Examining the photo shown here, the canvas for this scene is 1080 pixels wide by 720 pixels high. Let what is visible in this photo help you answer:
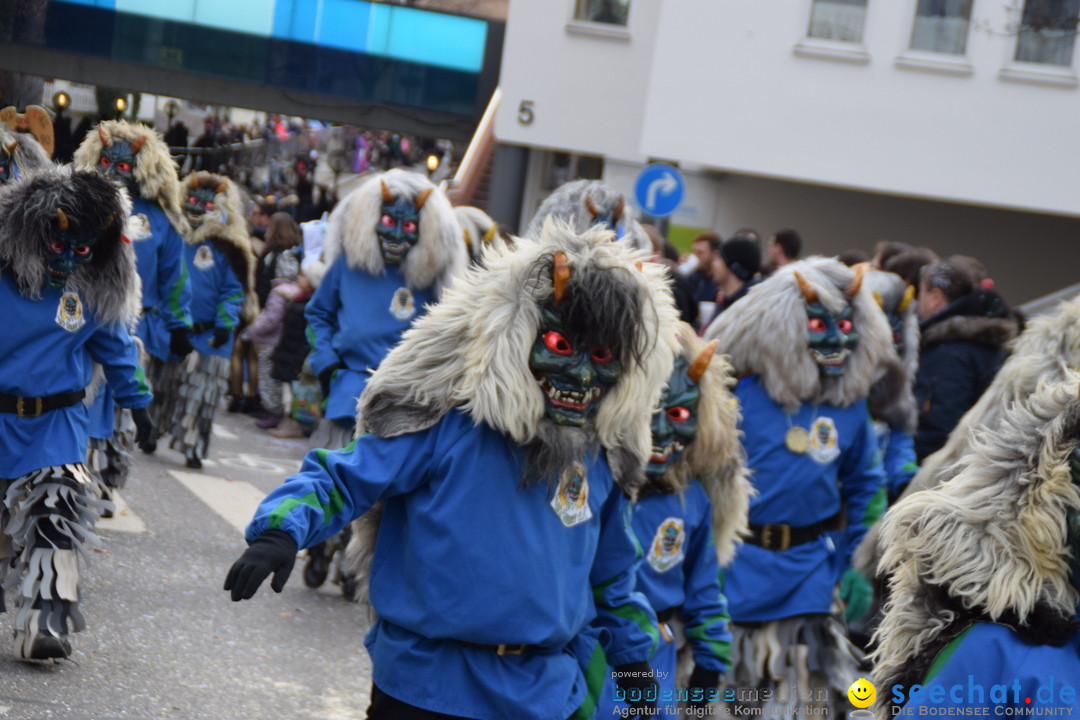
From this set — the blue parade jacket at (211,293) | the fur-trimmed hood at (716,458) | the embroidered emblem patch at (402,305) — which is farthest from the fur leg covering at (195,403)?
the fur-trimmed hood at (716,458)

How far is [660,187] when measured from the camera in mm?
12047

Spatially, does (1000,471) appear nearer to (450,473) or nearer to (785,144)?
(450,473)

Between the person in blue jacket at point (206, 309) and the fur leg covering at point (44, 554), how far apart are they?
15.4 feet

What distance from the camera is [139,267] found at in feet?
28.9

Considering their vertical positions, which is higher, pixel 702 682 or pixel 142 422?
pixel 142 422

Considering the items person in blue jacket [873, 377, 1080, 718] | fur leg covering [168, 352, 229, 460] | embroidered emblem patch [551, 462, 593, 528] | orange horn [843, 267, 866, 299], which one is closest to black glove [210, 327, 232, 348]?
fur leg covering [168, 352, 229, 460]

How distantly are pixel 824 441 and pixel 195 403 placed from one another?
6.00 metres

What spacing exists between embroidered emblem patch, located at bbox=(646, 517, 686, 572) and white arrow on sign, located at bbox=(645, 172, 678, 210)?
7.78m

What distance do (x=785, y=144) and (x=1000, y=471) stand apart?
1474 cm

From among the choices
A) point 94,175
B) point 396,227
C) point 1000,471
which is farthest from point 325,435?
point 1000,471

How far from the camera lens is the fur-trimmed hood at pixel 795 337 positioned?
5.41 metres

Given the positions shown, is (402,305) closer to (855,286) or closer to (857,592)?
(855,286)

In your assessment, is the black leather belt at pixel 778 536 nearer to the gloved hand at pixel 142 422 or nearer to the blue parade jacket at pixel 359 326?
the blue parade jacket at pixel 359 326

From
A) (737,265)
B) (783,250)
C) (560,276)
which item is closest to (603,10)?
(783,250)
